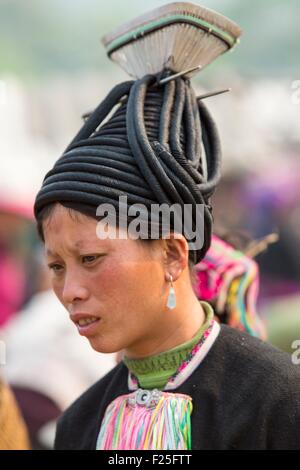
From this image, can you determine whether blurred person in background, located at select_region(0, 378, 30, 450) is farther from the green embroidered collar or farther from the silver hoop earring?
the silver hoop earring

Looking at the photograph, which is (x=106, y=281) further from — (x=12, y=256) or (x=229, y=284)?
(x=12, y=256)

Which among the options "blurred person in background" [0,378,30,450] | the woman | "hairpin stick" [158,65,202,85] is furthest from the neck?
"blurred person in background" [0,378,30,450]

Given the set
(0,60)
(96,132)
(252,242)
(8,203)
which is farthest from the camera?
(0,60)

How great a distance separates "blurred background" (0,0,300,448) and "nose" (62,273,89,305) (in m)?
2.20

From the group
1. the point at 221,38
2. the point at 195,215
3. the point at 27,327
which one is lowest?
the point at 27,327

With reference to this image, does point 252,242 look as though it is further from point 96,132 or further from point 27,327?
point 27,327

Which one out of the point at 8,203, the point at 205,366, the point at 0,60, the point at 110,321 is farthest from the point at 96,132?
the point at 0,60

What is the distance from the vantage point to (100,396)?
6.06 feet

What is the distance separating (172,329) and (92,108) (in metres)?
3.44

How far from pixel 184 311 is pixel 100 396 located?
405mm

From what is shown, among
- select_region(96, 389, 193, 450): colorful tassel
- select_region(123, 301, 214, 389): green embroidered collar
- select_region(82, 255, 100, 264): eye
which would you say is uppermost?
select_region(82, 255, 100, 264): eye

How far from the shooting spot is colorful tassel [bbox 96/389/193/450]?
1.53 meters

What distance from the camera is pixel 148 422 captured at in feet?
5.19

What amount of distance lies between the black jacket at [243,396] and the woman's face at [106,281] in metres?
0.18
